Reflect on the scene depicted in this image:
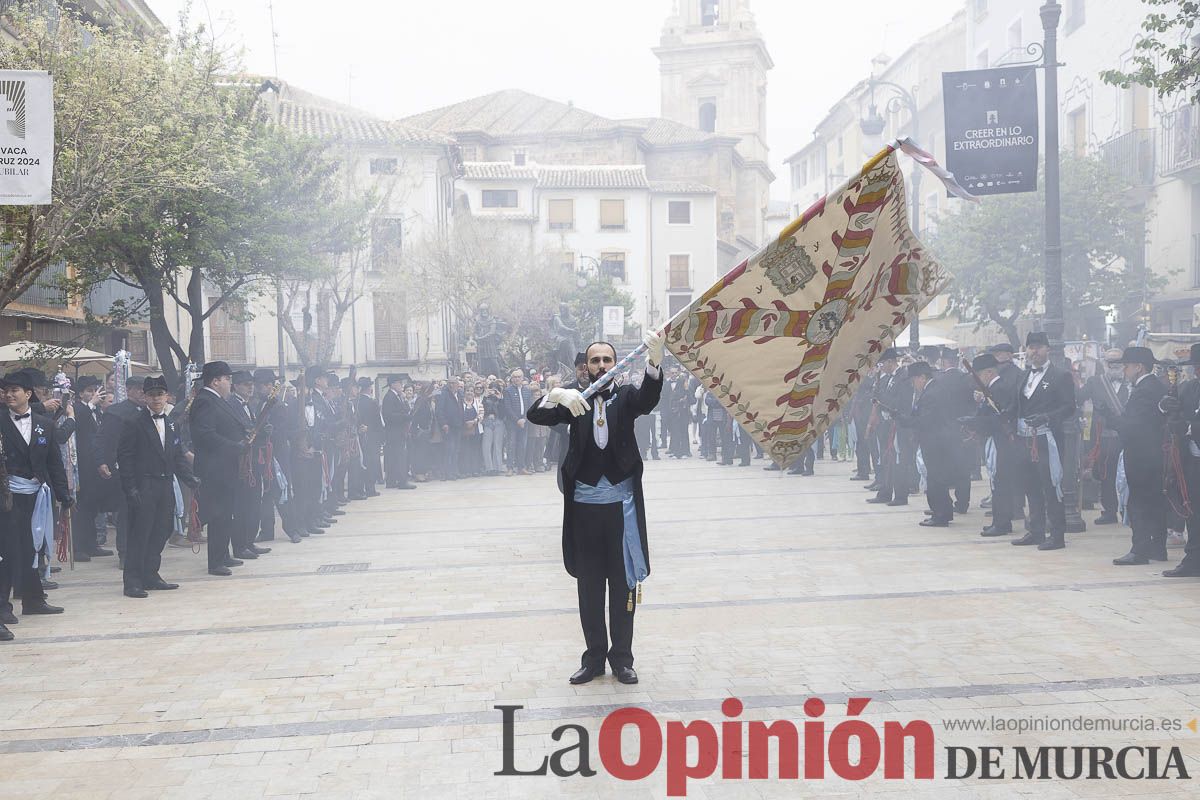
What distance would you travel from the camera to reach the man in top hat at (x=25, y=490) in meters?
8.41

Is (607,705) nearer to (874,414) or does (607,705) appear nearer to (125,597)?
(125,597)

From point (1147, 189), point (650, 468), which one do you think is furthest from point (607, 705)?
point (1147, 189)

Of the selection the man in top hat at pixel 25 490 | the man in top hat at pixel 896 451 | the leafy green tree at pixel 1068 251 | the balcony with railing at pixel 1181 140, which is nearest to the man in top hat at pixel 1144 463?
the man in top hat at pixel 896 451

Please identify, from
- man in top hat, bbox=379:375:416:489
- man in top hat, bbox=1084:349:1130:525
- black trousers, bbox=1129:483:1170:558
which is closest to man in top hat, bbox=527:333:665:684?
black trousers, bbox=1129:483:1170:558

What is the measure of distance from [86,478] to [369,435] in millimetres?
6399

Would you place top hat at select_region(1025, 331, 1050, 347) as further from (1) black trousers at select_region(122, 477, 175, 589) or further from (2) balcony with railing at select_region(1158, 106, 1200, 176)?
(2) balcony with railing at select_region(1158, 106, 1200, 176)

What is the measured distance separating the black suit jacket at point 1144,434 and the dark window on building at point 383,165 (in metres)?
34.6

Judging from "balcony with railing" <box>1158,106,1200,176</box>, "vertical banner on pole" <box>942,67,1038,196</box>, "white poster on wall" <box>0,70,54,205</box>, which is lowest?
"white poster on wall" <box>0,70,54,205</box>

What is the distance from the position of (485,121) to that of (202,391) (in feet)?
216

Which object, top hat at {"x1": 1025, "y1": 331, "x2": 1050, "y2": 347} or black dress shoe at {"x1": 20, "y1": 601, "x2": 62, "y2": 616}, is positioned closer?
black dress shoe at {"x1": 20, "y1": 601, "x2": 62, "y2": 616}

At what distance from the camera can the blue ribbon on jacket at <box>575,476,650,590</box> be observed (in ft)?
21.4

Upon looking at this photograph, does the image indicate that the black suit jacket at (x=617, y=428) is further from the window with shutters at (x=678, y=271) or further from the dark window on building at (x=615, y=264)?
the window with shutters at (x=678, y=271)

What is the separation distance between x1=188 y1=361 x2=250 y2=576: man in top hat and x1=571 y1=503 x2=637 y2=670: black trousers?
5171mm

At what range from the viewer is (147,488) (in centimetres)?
970
